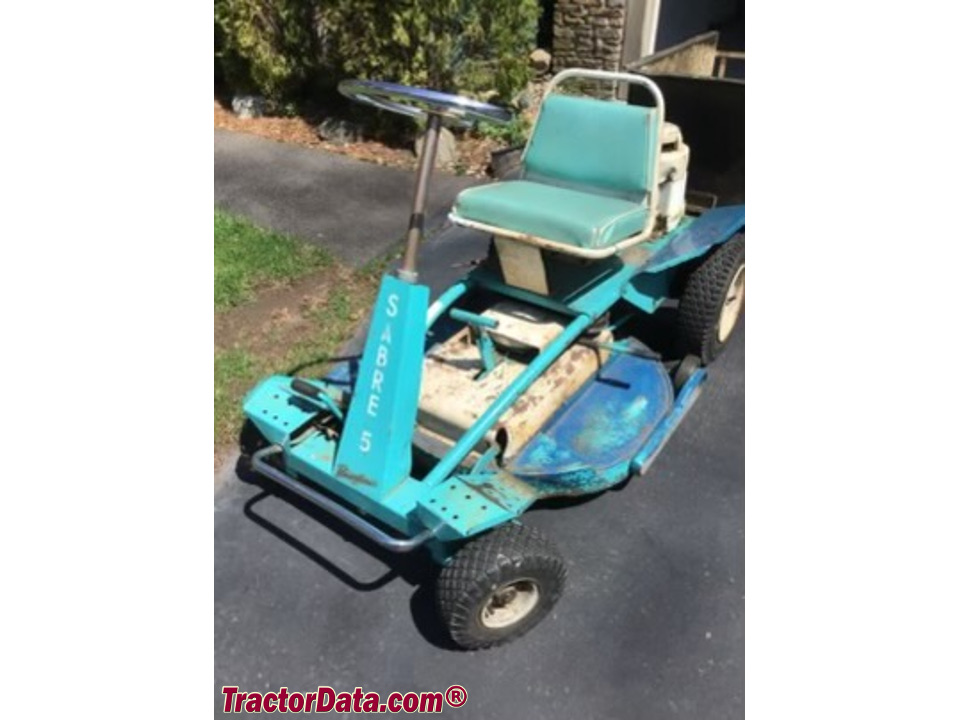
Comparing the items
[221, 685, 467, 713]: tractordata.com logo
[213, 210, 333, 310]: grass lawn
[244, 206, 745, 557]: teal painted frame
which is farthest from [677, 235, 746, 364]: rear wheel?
[213, 210, 333, 310]: grass lawn

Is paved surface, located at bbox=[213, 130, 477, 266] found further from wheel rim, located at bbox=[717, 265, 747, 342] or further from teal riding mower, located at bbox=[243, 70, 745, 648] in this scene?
wheel rim, located at bbox=[717, 265, 747, 342]

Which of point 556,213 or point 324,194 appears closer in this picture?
point 556,213

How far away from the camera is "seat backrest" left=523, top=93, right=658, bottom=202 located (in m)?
3.21

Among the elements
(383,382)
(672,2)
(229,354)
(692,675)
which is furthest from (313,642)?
(672,2)

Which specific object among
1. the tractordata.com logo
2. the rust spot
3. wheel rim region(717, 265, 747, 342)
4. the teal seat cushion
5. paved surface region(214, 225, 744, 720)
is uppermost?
the teal seat cushion

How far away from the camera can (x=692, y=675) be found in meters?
2.62

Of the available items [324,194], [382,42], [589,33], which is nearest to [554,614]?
[324,194]

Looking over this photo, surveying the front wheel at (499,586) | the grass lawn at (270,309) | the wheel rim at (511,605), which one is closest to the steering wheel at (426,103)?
the front wheel at (499,586)

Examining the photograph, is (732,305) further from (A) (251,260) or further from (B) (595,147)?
(A) (251,260)

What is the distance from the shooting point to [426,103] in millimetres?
2326

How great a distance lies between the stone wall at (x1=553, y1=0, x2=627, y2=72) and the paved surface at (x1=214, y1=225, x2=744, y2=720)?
4697 mm

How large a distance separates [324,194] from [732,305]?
3.40 metres

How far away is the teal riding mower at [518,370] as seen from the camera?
2.51m

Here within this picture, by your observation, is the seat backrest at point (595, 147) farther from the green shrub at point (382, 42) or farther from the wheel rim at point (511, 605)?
the green shrub at point (382, 42)
